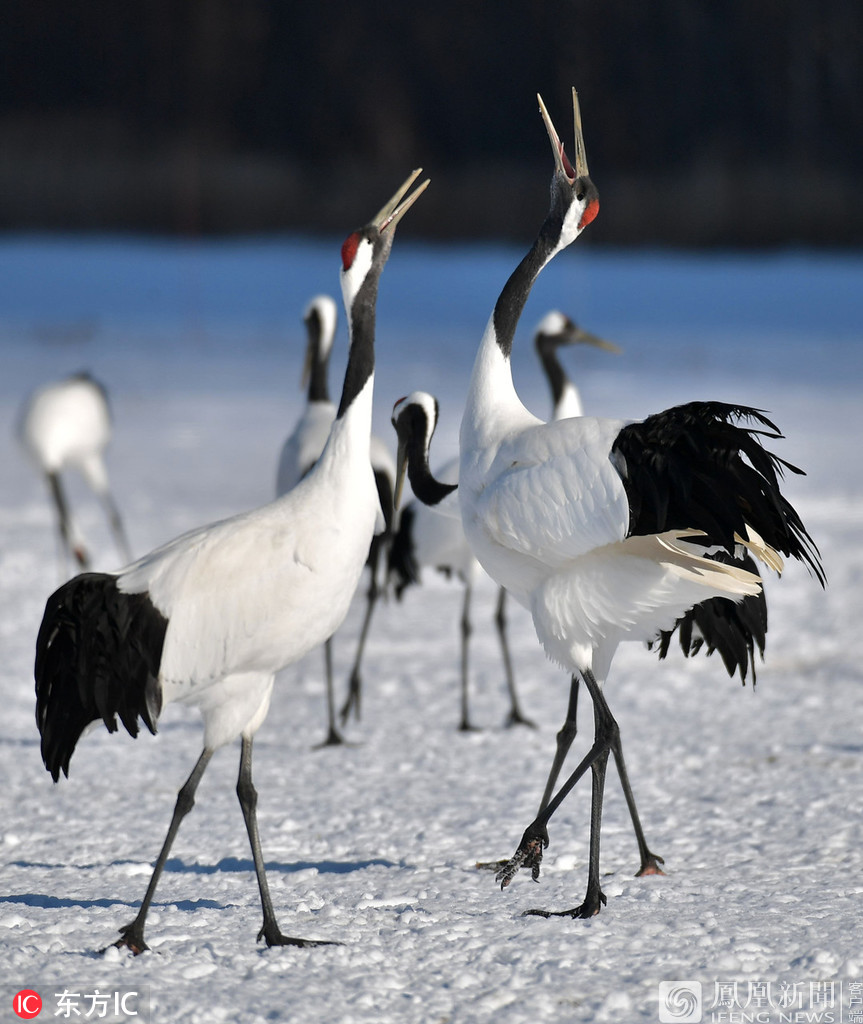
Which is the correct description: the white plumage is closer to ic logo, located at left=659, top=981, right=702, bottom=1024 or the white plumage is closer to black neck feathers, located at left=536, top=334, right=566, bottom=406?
black neck feathers, located at left=536, top=334, right=566, bottom=406

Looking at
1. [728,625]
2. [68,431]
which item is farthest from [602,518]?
[68,431]

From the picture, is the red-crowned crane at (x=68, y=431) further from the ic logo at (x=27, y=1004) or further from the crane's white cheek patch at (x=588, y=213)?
the ic logo at (x=27, y=1004)

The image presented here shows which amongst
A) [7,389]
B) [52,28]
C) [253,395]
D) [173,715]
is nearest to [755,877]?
[173,715]

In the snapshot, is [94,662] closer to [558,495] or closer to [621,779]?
[558,495]

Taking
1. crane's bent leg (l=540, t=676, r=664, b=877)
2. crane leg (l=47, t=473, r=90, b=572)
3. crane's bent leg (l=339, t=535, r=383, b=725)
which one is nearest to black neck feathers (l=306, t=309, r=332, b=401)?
crane's bent leg (l=339, t=535, r=383, b=725)

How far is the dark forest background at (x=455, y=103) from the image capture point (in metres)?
22.0

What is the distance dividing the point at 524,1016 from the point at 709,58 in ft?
70.6

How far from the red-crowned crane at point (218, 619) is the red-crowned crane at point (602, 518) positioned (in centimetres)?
42

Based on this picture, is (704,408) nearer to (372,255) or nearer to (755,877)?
(372,255)

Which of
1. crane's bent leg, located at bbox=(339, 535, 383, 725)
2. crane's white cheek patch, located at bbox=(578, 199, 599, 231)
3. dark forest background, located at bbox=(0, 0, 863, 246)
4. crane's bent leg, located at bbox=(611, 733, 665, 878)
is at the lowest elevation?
crane's bent leg, located at bbox=(611, 733, 665, 878)

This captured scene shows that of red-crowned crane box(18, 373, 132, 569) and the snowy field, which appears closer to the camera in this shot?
the snowy field

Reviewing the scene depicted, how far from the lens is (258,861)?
339cm

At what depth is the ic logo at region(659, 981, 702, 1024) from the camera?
2949mm

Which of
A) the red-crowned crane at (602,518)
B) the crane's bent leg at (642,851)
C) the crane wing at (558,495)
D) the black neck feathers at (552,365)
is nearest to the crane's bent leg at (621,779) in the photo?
the crane's bent leg at (642,851)
